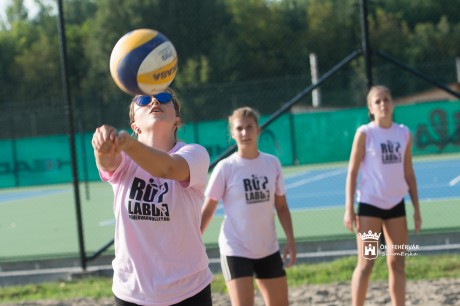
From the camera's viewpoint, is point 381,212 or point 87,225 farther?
point 87,225

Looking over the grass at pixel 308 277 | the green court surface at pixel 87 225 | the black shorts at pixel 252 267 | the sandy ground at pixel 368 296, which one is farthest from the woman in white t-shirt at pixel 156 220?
the green court surface at pixel 87 225

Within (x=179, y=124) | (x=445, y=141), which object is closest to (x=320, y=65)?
(x=445, y=141)

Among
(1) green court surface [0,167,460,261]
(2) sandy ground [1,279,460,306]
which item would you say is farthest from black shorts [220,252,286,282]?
(1) green court surface [0,167,460,261]

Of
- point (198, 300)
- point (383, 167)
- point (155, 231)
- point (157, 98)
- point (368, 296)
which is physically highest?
point (157, 98)

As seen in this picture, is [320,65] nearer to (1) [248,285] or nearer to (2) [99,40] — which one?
(2) [99,40]

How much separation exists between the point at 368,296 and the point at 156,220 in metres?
4.40

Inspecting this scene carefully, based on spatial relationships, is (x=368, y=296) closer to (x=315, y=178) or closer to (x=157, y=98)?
(x=157, y=98)

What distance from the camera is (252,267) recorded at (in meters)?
5.76

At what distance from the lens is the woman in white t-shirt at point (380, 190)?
254 inches

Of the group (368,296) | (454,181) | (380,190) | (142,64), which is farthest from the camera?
(454,181)

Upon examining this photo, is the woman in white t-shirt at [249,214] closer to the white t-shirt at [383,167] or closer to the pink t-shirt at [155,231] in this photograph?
the white t-shirt at [383,167]

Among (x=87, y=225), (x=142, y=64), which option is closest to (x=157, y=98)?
(x=142, y=64)

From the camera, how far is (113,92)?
2969cm

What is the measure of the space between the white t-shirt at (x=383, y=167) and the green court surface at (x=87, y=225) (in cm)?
332
